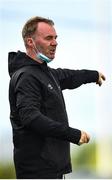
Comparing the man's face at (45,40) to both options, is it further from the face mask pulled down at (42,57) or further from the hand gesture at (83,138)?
the hand gesture at (83,138)

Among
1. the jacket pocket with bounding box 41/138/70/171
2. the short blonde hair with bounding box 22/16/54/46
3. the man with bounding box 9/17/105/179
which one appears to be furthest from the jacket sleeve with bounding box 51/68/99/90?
the jacket pocket with bounding box 41/138/70/171

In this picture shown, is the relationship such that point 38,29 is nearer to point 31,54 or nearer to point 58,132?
point 31,54

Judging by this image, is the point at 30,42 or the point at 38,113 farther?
the point at 30,42

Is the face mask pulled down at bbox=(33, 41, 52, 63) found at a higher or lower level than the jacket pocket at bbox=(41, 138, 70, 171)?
higher

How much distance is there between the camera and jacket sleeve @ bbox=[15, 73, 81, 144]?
2383mm

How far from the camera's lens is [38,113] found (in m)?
2.38

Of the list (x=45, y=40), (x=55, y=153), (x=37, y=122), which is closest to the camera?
(x=37, y=122)

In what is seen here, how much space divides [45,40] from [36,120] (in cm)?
45

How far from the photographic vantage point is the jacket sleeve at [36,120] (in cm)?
238

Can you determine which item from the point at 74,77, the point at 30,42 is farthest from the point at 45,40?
the point at 74,77

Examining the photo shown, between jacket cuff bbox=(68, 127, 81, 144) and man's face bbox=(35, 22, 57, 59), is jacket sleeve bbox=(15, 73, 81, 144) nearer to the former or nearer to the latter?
jacket cuff bbox=(68, 127, 81, 144)

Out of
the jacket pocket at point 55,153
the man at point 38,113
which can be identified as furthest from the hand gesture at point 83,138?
the jacket pocket at point 55,153

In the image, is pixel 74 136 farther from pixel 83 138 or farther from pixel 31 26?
pixel 31 26

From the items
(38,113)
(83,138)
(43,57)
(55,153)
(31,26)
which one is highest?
(31,26)
